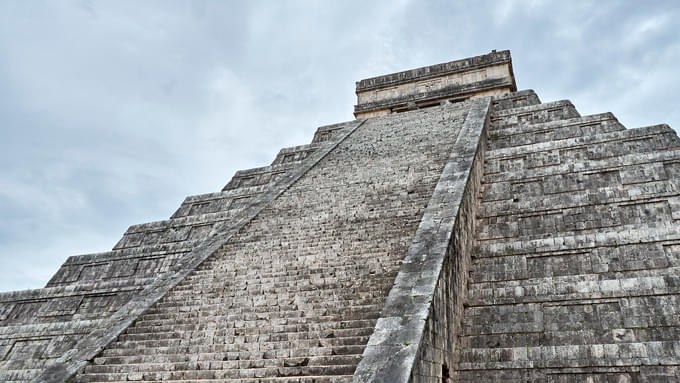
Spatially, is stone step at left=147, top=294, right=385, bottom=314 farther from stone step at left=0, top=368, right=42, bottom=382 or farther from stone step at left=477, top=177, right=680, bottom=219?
stone step at left=0, top=368, right=42, bottom=382

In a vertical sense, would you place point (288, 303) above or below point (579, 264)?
below

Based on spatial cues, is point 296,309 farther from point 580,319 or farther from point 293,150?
point 293,150

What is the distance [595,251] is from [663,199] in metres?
1.74

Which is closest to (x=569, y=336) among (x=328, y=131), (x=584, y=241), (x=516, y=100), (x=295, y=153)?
(x=584, y=241)

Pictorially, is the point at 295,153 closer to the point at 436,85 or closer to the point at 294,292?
the point at 436,85

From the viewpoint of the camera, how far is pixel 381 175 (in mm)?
11188

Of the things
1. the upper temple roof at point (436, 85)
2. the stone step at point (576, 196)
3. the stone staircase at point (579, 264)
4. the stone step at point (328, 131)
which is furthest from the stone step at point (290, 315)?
the upper temple roof at point (436, 85)

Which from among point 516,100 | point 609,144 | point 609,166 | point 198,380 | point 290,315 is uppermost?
point 516,100

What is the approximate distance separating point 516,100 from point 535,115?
82.7 inches

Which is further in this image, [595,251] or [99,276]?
[99,276]

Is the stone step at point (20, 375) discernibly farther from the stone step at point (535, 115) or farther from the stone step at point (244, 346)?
the stone step at point (535, 115)

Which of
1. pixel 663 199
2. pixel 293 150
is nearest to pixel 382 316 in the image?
pixel 663 199

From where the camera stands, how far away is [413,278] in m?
6.62

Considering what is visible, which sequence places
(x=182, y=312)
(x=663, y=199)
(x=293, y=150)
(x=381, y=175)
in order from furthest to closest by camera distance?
1. (x=293, y=150)
2. (x=381, y=175)
3. (x=663, y=199)
4. (x=182, y=312)
